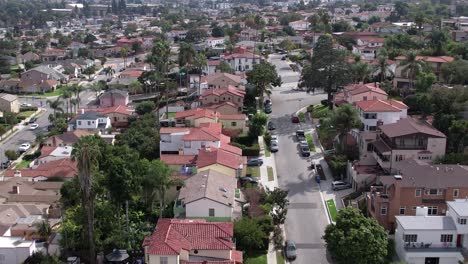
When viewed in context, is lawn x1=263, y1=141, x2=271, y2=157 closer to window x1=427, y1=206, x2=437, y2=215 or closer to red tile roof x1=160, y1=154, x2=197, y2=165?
red tile roof x1=160, y1=154, x2=197, y2=165

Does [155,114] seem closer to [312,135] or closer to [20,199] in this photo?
[312,135]

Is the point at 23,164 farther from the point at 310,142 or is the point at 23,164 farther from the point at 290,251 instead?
the point at 290,251

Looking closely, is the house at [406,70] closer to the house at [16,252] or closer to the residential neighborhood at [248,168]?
the residential neighborhood at [248,168]

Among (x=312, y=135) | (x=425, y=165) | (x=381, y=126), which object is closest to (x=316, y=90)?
(x=312, y=135)

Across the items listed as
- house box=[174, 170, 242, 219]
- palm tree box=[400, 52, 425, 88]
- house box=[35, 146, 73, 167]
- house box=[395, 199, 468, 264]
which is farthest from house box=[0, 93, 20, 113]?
house box=[395, 199, 468, 264]

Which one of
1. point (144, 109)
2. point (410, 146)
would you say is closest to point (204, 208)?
point (410, 146)

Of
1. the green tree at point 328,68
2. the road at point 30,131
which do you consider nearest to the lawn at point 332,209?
the green tree at point 328,68
